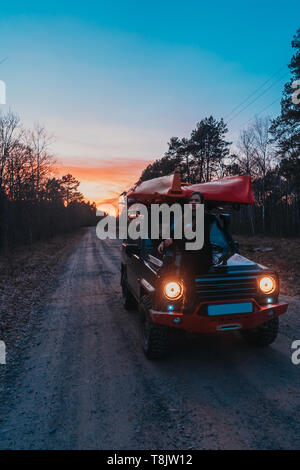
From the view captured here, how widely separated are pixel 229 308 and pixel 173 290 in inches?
30.3

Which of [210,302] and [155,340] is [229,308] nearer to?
[210,302]

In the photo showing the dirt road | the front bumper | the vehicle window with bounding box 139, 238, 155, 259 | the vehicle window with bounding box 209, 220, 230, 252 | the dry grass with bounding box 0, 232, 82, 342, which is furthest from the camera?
the dry grass with bounding box 0, 232, 82, 342

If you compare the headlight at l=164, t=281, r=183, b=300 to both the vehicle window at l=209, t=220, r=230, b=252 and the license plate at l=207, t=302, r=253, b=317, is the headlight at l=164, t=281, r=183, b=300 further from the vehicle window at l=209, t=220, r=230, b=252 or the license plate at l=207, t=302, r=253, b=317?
→ the vehicle window at l=209, t=220, r=230, b=252

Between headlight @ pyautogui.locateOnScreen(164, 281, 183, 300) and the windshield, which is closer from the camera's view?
headlight @ pyautogui.locateOnScreen(164, 281, 183, 300)

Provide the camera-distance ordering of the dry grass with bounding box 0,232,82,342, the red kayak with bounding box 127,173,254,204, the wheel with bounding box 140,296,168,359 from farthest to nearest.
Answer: the dry grass with bounding box 0,232,82,342, the red kayak with bounding box 127,173,254,204, the wheel with bounding box 140,296,168,359

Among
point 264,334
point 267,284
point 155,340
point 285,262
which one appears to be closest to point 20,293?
point 155,340

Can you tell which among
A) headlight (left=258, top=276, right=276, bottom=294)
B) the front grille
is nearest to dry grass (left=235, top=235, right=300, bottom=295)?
headlight (left=258, top=276, right=276, bottom=294)

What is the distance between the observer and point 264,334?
4.30 meters

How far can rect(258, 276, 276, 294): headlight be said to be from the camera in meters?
3.95

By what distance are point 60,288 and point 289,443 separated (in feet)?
25.5

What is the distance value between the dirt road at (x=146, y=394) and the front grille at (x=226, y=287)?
95 centimetres

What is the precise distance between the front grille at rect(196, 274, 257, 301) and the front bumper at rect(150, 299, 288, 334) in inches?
3.2

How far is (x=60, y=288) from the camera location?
9.14m
